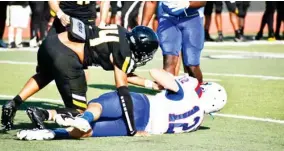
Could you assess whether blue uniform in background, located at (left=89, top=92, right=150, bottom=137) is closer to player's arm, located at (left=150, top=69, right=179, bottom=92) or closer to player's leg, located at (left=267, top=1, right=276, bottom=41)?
player's arm, located at (left=150, top=69, right=179, bottom=92)

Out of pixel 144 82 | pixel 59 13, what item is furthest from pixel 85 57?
pixel 59 13

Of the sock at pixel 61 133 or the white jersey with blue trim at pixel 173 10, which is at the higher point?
the white jersey with blue trim at pixel 173 10

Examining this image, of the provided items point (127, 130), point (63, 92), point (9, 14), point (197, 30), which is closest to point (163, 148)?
point (127, 130)

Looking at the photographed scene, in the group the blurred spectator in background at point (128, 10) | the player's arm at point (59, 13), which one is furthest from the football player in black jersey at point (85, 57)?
the blurred spectator in background at point (128, 10)

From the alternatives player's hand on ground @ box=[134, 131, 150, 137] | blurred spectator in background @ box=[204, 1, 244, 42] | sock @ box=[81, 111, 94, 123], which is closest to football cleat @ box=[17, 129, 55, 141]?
sock @ box=[81, 111, 94, 123]

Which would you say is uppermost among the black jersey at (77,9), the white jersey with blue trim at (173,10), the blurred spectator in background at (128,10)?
the white jersey with blue trim at (173,10)

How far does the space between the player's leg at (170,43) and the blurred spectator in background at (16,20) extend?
922cm

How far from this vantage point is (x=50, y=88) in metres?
13.7

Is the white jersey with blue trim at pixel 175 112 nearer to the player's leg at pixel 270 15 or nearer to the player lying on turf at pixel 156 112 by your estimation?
the player lying on turf at pixel 156 112

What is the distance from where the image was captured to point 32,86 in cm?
997

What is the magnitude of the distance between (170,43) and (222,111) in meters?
1.17

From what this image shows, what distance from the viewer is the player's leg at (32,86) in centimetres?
948

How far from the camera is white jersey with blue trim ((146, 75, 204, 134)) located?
9.27 m

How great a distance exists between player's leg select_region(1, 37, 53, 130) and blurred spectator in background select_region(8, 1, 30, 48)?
35.7ft
